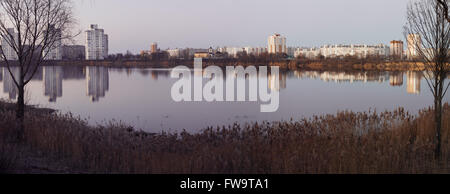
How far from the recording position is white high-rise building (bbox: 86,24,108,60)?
5281 inches

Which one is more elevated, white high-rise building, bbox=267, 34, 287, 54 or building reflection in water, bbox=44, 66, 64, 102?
white high-rise building, bbox=267, 34, 287, 54

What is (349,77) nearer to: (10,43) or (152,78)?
(152,78)

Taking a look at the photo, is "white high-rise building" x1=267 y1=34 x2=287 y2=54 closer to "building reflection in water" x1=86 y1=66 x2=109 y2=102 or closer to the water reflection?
the water reflection

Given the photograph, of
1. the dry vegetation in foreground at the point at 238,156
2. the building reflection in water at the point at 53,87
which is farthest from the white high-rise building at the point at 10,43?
the building reflection in water at the point at 53,87

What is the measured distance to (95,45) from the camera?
135625 mm

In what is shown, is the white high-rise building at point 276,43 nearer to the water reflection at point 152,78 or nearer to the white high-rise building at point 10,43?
the water reflection at point 152,78

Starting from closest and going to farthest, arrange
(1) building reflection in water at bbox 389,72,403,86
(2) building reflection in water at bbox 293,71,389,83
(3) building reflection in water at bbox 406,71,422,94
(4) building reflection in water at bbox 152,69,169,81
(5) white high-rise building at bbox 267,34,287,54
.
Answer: (3) building reflection in water at bbox 406,71,422,94, (1) building reflection in water at bbox 389,72,403,86, (2) building reflection in water at bbox 293,71,389,83, (4) building reflection in water at bbox 152,69,169,81, (5) white high-rise building at bbox 267,34,287,54

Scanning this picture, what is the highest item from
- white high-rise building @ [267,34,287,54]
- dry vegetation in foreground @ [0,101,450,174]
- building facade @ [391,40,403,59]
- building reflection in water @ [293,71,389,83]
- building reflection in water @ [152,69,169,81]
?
white high-rise building @ [267,34,287,54]

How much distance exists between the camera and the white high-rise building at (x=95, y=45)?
134125mm

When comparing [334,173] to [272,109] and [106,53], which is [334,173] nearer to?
[272,109]

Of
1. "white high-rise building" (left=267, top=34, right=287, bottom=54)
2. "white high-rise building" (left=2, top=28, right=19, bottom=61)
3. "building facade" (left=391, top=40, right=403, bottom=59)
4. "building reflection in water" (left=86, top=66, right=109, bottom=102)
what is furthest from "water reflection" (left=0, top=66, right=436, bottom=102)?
"white high-rise building" (left=267, top=34, right=287, bottom=54)
